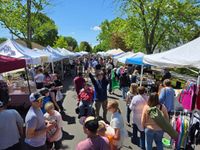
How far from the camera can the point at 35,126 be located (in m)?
4.32

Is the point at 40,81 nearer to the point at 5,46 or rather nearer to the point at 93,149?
the point at 5,46

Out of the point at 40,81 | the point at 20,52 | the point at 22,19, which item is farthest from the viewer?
the point at 22,19

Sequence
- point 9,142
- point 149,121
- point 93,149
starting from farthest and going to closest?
point 149,121 → point 9,142 → point 93,149

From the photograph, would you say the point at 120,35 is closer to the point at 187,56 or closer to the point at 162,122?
the point at 187,56

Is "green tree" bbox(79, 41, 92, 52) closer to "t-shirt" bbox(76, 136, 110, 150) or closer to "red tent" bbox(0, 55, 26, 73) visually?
"red tent" bbox(0, 55, 26, 73)

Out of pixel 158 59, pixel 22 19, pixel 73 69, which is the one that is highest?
pixel 22 19

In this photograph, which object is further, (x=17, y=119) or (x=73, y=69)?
(x=73, y=69)

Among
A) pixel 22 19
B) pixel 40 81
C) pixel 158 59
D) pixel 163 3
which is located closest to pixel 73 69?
pixel 22 19

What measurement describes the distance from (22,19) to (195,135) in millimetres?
28436

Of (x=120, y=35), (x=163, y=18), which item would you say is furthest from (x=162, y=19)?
(x=120, y=35)

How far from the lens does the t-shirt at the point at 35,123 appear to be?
14.0ft

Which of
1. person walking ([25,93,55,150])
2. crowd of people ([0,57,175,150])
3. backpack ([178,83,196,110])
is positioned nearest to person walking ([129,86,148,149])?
crowd of people ([0,57,175,150])

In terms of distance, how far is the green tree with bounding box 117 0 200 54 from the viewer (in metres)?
25.6

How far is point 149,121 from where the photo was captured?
5.41 meters
